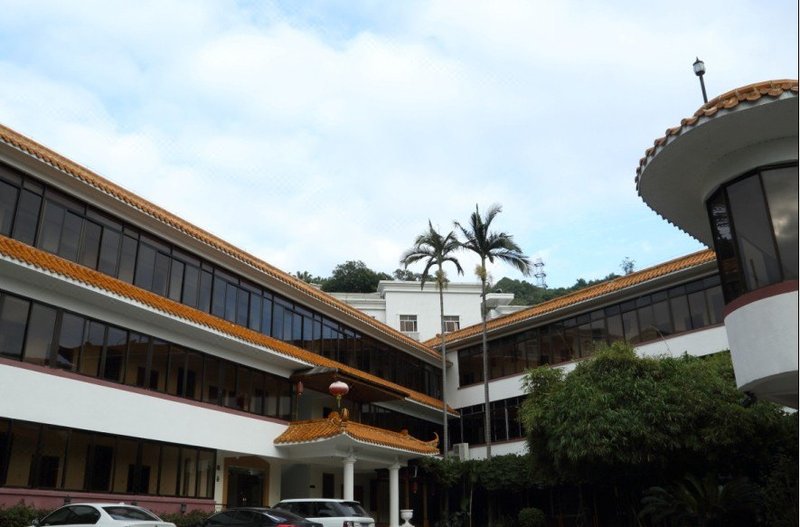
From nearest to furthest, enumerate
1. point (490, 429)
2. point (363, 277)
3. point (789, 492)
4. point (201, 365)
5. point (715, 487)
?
point (789, 492) < point (715, 487) < point (201, 365) < point (490, 429) < point (363, 277)

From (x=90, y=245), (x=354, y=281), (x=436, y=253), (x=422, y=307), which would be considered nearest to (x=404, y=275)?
(x=354, y=281)

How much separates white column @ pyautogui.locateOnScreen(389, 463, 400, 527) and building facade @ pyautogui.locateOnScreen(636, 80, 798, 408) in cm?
1951

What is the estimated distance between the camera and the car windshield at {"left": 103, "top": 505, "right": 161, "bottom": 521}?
1492cm

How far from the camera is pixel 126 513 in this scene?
1523cm

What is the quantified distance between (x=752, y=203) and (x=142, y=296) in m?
16.7

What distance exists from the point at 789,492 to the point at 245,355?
58.6ft

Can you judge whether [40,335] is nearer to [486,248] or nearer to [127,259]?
[127,259]

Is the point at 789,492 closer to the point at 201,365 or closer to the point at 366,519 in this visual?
the point at 366,519

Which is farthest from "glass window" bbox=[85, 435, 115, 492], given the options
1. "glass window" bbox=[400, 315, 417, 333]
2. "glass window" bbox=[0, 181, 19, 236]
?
"glass window" bbox=[400, 315, 417, 333]

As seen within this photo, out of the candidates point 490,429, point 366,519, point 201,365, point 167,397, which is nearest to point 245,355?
point 201,365

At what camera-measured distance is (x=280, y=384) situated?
91.1 ft

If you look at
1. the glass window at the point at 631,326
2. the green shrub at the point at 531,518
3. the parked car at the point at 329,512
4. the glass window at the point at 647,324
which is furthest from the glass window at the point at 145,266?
the glass window at the point at 647,324

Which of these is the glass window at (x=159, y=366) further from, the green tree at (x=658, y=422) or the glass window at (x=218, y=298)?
the green tree at (x=658, y=422)

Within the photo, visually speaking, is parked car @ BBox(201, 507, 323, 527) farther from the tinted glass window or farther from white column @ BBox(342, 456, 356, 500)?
the tinted glass window
